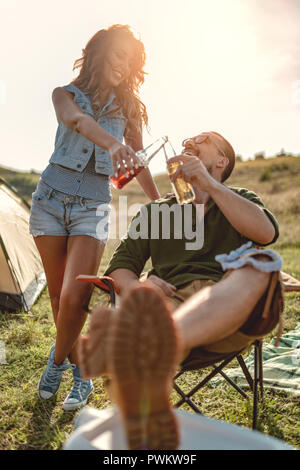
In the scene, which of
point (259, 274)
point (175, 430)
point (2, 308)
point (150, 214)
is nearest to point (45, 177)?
point (150, 214)

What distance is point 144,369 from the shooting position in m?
1.13

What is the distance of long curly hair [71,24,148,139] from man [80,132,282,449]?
392 mm

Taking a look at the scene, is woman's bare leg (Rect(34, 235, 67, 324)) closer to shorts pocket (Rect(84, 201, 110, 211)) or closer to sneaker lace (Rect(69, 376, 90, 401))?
shorts pocket (Rect(84, 201, 110, 211))

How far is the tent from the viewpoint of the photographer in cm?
455

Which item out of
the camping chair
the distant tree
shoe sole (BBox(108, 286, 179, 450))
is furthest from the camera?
the distant tree

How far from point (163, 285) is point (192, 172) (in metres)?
0.62

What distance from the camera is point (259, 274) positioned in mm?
1710

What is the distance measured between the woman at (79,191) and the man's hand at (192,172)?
409 millimetres

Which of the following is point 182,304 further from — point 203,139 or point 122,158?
point 203,139

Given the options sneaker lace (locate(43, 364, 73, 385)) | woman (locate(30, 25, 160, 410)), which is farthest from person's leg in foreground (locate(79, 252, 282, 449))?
sneaker lace (locate(43, 364, 73, 385))

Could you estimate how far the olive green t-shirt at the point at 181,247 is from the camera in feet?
7.80
